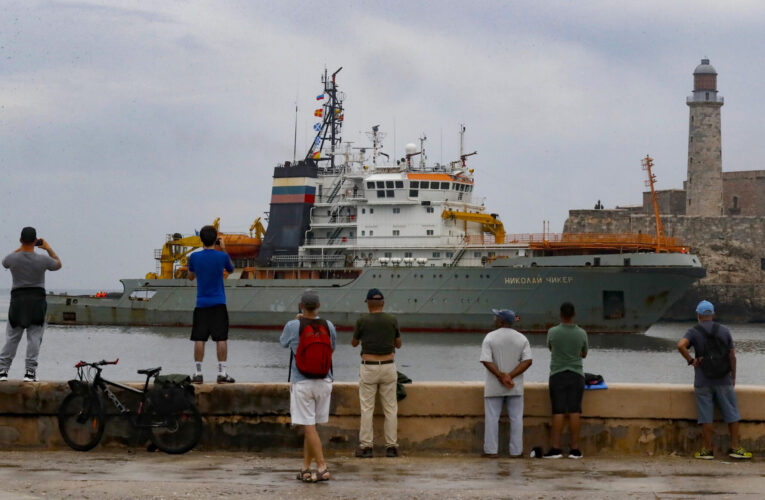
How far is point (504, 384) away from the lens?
7.85m

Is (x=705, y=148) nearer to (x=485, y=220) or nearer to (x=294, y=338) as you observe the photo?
(x=485, y=220)

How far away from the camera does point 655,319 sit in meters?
38.5

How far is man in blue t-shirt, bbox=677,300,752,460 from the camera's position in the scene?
7.82m

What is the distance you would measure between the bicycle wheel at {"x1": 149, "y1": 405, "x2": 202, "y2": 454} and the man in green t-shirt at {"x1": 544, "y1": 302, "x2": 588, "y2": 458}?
2387mm

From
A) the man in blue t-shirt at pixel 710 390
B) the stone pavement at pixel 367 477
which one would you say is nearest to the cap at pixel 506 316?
the stone pavement at pixel 367 477

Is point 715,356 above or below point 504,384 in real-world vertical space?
above

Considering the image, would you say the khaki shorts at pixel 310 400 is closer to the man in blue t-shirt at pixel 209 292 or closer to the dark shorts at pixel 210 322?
the man in blue t-shirt at pixel 209 292

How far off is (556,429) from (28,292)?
386cm

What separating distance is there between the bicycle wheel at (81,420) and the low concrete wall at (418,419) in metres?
0.14

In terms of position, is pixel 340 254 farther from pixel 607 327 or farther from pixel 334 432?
pixel 334 432

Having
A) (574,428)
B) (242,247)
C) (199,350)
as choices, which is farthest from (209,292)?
(242,247)

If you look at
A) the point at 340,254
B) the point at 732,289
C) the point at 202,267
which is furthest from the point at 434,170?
the point at 202,267

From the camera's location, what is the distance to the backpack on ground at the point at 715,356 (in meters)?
7.83

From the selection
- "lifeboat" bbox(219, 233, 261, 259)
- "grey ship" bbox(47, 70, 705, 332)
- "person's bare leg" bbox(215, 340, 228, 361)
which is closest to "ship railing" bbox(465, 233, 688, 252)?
"grey ship" bbox(47, 70, 705, 332)
